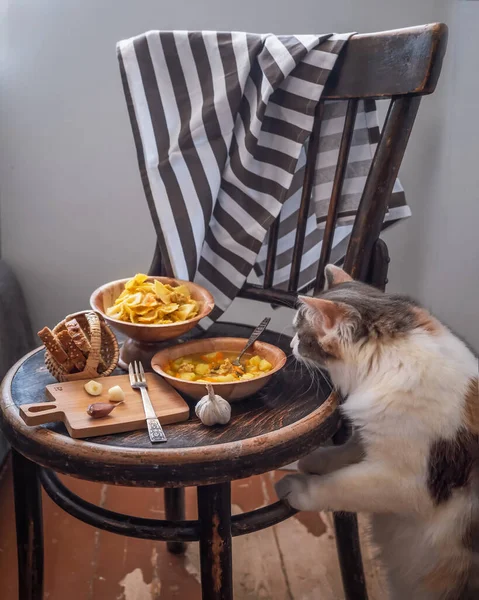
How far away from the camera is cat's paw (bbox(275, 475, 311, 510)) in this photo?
0.79 metres

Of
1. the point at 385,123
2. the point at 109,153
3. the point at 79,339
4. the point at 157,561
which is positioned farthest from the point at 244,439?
the point at 109,153

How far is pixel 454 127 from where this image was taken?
123 centimetres

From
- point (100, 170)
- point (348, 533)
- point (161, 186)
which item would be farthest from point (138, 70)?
point (348, 533)

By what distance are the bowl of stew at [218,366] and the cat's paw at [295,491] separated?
0.16m

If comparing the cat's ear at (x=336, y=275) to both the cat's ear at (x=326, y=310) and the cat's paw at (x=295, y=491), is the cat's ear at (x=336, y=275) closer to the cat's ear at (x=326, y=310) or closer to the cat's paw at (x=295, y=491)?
the cat's ear at (x=326, y=310)

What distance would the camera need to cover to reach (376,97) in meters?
0.85

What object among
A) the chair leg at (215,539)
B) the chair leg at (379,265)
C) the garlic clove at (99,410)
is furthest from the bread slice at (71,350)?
the chair leg at (379,265)

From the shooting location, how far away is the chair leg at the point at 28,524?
794 millimetres

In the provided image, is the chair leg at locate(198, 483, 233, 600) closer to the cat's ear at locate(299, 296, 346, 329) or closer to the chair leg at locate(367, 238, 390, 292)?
the cat's ear at locate(299, 296, 346, 329)

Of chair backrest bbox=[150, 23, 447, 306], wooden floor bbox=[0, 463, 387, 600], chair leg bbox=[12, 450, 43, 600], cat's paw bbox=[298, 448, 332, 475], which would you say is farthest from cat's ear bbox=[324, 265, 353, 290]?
wooden floor bbox=[0, 463, 387, 600]

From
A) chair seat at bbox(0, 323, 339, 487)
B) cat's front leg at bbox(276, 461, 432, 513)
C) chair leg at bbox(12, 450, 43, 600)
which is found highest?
chair seat at bbox(0, 323, 339, 487)

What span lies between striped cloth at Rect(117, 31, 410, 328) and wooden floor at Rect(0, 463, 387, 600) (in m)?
0.60

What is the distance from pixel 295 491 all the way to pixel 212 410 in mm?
207

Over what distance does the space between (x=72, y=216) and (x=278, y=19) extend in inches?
26.2
